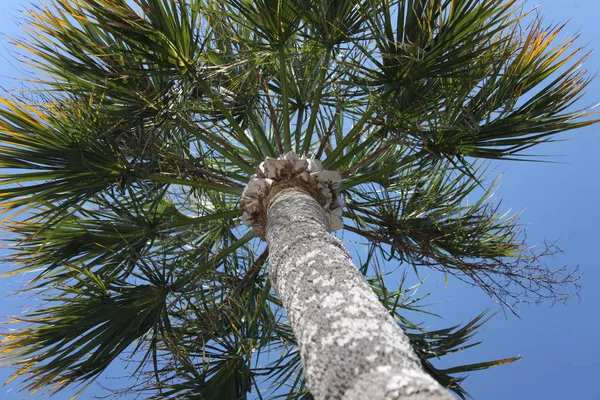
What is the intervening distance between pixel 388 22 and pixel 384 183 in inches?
86.5

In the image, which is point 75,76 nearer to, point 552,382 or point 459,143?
point 459,143

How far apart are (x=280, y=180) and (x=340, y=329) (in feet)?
6.97

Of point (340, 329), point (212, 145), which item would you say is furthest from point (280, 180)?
point (340, 329)

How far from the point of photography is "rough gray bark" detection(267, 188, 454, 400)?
1.31 m

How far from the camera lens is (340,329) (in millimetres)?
1635

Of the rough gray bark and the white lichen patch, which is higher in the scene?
the white lichen patch

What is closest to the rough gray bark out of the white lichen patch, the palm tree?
the palm tree

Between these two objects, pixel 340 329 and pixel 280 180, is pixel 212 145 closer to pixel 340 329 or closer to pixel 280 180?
pixel 280 180

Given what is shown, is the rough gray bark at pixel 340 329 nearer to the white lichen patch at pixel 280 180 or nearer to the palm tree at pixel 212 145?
the palm tree at pixel 212 145

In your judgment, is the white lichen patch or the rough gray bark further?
the white lichen patch

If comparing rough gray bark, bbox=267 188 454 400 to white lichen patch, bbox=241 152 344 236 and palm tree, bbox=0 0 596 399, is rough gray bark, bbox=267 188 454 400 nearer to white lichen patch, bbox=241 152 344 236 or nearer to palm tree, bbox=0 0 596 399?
palm tree, bbox=0 0 596 399

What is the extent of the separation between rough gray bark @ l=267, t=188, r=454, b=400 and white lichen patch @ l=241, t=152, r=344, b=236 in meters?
1.07

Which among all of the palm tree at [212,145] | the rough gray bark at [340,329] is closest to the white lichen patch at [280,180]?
the palm tree at [212,145]

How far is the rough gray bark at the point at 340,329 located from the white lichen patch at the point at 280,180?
3.50ft
